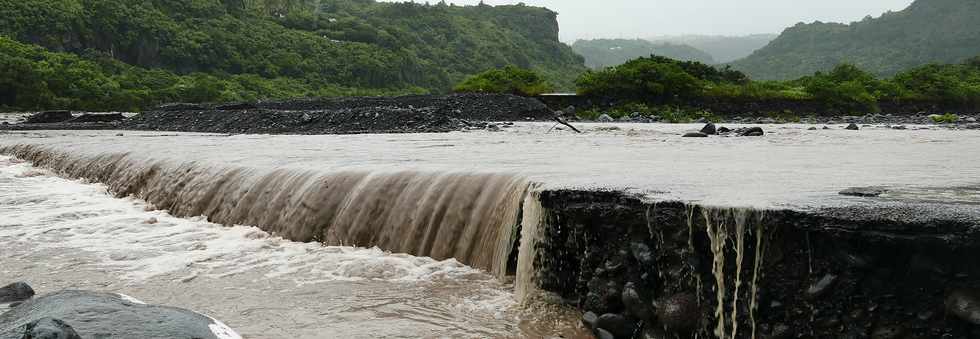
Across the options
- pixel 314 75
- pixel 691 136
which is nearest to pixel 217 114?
pixel 691 136

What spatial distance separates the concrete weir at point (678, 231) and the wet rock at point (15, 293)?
9.61 feet

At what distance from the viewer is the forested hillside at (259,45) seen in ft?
189

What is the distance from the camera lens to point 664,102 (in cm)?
3306

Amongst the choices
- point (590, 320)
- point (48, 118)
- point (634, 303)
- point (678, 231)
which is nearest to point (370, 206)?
point (590, 320)

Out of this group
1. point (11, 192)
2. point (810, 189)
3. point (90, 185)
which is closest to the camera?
point (810, 189)

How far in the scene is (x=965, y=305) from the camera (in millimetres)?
3160

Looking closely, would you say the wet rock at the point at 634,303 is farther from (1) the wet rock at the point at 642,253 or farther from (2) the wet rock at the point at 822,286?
(2) the wet rock at the point at 822,286

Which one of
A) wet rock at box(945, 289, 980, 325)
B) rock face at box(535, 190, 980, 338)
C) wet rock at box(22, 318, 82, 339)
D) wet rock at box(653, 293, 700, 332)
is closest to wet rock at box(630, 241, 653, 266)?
rock face at box(535, 190, 980, 338)

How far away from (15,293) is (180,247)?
2.76 m

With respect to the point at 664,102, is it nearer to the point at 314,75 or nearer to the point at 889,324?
the point at 889,324

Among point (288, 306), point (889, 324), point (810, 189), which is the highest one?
point (810, 189)

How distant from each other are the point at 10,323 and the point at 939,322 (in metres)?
4.51

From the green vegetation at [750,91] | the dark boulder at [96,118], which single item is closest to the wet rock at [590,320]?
the green vegetation at [750,91]

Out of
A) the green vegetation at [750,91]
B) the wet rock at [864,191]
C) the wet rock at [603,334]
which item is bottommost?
A: the wet rock at [603,334]
